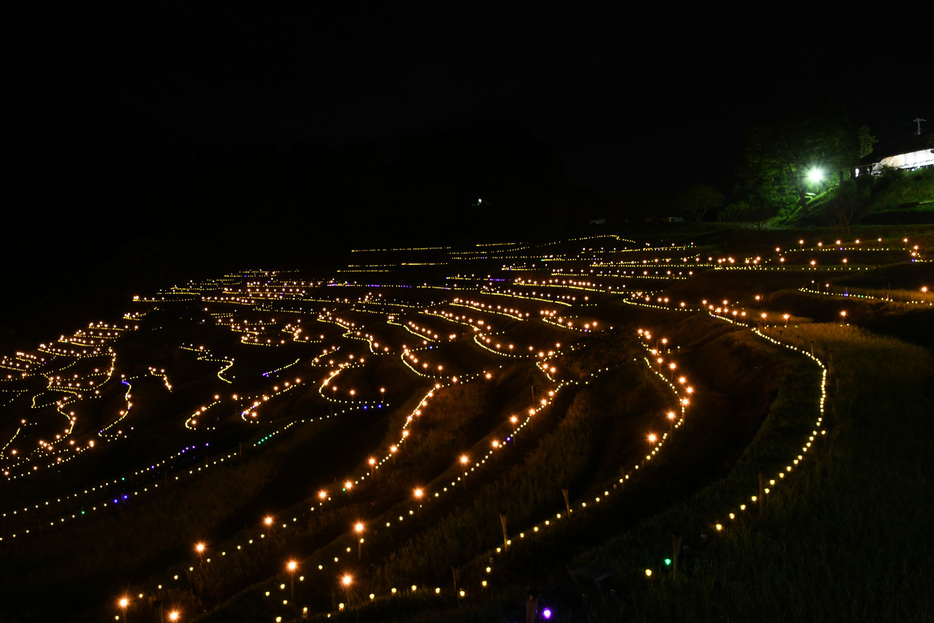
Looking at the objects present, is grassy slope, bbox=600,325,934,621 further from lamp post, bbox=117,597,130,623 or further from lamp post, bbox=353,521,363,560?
lamp post, bbox=117,597,130,623

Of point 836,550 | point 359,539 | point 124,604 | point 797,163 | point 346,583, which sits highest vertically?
point 797,163

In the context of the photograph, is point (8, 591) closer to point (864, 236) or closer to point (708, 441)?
point (708, 441)

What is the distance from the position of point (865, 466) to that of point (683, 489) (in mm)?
1780

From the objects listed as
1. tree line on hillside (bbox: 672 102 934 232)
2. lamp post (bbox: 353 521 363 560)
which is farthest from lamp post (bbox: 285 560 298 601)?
tree line on hillside (bbox: 672 102 934 232)

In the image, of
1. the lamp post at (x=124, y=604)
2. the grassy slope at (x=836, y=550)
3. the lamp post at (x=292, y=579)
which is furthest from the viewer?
the lamp post at (x=124, y=604)

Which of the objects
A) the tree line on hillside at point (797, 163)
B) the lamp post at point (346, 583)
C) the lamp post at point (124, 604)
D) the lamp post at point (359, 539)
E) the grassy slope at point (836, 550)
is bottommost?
the lamp post at point (124, 604)

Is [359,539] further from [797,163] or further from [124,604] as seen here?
[797,163]

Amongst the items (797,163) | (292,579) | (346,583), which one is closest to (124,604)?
(292,579)

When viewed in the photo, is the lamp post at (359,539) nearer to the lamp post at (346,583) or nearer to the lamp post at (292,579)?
the lamp post at (346,583)

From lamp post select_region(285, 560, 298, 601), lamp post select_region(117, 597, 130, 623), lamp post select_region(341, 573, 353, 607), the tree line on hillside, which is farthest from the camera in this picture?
the tree line on hillside

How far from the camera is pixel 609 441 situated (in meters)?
10.4

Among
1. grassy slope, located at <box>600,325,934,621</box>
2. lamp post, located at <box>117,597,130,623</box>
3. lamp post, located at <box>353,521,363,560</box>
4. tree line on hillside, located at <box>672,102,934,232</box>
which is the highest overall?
tree line on hillside, located at <box>672,102,934,232</box>

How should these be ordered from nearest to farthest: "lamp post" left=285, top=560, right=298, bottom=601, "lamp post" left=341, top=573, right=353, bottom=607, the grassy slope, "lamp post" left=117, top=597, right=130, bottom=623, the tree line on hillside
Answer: the grassy slope → "lamp post" left=341, top=573, right=353, bottom=607 → "lamp post" left=285, top=560, right=298, bottom=601 → "lamp post" left=117, top=597, right=130, bottom=623 → the tree line on hillside

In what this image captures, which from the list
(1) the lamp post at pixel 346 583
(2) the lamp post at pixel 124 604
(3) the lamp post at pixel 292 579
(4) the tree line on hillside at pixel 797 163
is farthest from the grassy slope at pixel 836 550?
(4) the tree line on hillside at pixel 797 163
